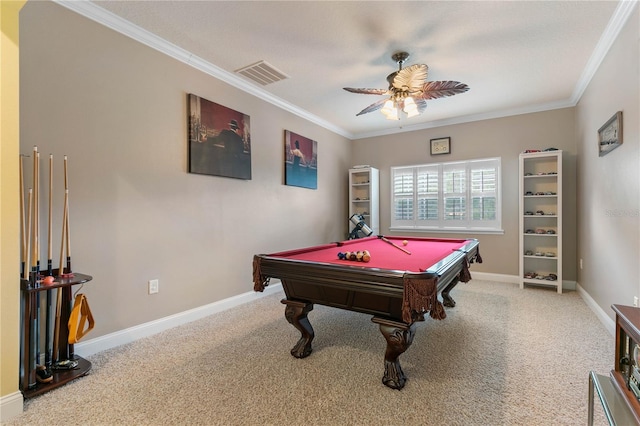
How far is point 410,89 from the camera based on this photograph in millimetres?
2572

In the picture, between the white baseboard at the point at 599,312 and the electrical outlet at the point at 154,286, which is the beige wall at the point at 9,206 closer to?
the electrical outlet at the point at 154,286

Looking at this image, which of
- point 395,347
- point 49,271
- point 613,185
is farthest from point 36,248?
point 613,185

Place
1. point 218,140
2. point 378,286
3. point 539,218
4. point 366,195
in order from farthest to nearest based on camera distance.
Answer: point 366,195
point 539,218
point 218,140
point 378,286

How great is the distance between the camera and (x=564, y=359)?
2.08 meters

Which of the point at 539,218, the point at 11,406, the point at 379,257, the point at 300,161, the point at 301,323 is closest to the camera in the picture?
the point at 11,406

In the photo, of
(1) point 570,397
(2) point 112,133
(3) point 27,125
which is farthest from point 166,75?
(1) point 570,397

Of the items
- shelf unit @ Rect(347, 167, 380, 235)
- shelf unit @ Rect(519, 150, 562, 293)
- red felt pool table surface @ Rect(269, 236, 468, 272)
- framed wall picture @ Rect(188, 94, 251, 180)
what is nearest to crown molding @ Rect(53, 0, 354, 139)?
framed wall picture @ Rect(188, 94, 251, 180)

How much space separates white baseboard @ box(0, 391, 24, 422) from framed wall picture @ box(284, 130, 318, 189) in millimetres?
3117

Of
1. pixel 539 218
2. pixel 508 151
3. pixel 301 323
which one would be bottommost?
pixel 301 323

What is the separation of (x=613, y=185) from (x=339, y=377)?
2805 mm

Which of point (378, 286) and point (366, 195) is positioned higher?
point (366, 195)

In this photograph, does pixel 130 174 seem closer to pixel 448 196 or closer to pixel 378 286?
pixel 378 286

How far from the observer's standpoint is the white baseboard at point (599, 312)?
2516 millimetres

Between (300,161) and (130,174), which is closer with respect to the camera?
(130,174)
